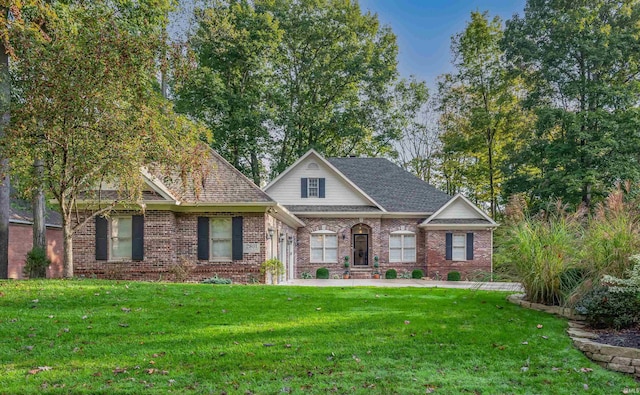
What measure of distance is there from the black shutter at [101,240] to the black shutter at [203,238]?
3.02 m

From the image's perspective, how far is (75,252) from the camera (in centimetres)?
1433

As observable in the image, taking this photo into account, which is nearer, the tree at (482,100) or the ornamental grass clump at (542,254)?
the ornamental grass clump at (542,254)

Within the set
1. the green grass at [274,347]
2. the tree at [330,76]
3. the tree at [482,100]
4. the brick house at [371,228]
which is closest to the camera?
the green grass at [274,347]

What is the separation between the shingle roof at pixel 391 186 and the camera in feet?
73.6

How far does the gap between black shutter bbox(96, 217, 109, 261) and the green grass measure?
5.82 m

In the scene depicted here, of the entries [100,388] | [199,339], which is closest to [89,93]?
[199,339]

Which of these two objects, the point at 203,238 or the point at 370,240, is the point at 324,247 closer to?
the point at 370,240

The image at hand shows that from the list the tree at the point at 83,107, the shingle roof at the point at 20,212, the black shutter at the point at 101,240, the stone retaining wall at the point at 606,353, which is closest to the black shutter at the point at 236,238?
the black shutter at the point at 101,240

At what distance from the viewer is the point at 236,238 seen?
14.7 metres

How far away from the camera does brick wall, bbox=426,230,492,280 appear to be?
21.4 metres

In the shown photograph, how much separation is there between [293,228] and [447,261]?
25.7 feet

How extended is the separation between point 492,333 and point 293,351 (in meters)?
3.06

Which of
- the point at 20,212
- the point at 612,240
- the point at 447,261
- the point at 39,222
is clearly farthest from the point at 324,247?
the point at 612,240

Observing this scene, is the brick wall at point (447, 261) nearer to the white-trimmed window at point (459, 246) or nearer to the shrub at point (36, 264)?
the white-trimmed window at point (459, 246)
